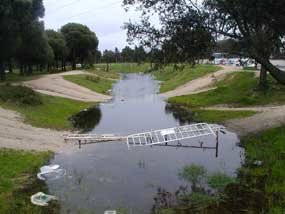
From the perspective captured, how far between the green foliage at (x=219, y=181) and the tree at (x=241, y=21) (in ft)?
29.6

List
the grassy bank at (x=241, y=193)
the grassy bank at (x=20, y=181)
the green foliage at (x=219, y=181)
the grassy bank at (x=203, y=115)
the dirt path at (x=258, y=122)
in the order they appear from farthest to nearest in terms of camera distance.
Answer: the grassy bank at (x=203, y=115)
the dirt path at (x=258, y=122)
the green foliage at (x=219, y=181)
the grassy bank at (x=20, y=181)
the grassy bank at (x=241, y=193)

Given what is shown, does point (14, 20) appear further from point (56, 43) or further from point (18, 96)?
point (56, 43)

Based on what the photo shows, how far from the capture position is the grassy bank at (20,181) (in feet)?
49.8

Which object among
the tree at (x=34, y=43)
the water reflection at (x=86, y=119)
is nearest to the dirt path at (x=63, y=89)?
the tree at (x=34, y=43)

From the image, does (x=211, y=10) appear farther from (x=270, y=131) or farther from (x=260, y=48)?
(x=270, y=131)

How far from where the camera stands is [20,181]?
18953mm

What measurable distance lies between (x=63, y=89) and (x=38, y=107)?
19.2 m

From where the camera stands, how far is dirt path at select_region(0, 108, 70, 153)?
83.4 ft

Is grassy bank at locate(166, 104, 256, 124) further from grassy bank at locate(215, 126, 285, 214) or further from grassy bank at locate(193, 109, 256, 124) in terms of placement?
grassy bank at locate(215, 126, 285, 214)

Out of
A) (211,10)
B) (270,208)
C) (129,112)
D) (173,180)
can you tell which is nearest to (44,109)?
(129,112)

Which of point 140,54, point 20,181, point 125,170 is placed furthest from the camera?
point 140,54

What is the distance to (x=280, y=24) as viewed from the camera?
2311 centimetres

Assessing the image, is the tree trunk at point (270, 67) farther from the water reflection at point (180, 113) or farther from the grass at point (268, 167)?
the water reflection at point (180, 113)

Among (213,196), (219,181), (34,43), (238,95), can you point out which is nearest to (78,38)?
(34,43)
